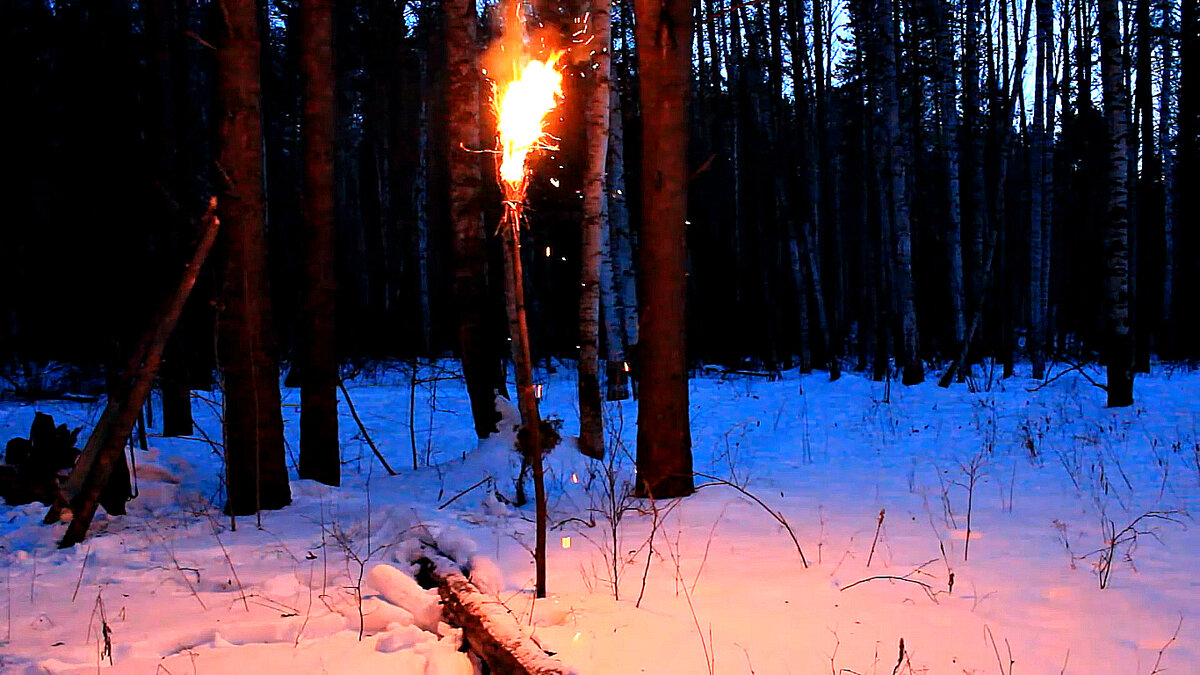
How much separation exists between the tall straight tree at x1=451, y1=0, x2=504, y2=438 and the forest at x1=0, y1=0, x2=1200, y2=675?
0.03 meters

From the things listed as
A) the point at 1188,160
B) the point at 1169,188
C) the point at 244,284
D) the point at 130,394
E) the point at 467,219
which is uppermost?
the point at 1188,160

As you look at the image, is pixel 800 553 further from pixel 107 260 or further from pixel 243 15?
pixel 107 260

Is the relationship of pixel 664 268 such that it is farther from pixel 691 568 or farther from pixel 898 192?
pixel 898 192

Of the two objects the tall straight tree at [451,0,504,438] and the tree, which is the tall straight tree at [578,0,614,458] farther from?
the tall straight tree at [451,0,504,438]

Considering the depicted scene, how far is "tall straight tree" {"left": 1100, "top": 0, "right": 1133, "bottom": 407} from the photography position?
37.2 ft

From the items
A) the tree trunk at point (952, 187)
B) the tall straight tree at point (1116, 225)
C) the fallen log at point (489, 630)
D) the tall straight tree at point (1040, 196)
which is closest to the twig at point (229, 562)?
the fallen log at point (489, 630)

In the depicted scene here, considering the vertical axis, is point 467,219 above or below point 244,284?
above

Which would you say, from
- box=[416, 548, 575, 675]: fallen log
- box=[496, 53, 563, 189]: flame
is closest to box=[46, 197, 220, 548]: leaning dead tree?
box=[416, 548, 575, 675]: fallen log

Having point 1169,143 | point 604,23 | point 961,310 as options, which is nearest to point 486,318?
point 604,23

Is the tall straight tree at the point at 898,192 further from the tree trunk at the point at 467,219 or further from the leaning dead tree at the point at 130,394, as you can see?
the leaning dead tree at the point at 130,394

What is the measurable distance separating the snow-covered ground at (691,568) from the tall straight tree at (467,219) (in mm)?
1117

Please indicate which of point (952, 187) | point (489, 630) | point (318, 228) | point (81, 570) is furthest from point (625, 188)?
point (489, 630)

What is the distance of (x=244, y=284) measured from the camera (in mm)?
6590

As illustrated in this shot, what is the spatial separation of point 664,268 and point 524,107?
11.1 feet
